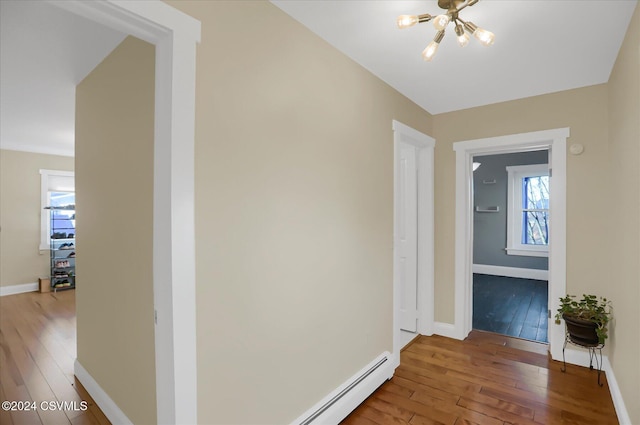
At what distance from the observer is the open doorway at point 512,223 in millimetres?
6184

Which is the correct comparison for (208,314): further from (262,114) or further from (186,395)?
(262,114)

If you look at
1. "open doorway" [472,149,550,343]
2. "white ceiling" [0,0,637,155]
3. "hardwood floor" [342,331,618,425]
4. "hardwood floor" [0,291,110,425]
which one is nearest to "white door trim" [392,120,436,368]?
"hardwood floor" [342,331,618,425]

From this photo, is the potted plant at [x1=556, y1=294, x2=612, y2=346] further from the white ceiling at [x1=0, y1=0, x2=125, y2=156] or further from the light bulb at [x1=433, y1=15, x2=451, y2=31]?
the white ceiling at [x1=0, y1=0, x2=125, y2=156]

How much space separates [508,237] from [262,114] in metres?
6.45

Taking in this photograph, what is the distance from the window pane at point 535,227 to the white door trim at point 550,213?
375cm

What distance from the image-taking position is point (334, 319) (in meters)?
2.19

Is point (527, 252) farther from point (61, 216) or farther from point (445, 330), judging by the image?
point (61, 216)

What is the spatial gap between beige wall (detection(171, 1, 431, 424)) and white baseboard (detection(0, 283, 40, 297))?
6033 mm

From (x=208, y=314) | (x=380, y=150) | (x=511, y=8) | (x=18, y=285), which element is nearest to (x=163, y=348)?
(x=208, y=314)

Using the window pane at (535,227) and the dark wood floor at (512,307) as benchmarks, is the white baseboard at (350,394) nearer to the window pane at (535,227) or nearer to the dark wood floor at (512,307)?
the dark wood floor at (512,307)

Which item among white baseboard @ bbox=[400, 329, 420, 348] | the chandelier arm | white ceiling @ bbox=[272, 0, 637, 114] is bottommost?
white baseboard @ bbox=[400, 329, 420, 348]

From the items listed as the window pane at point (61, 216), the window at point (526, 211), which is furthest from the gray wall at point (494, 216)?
the window pane at point (61, 216)

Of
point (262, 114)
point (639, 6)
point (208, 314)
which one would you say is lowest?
point (208, 314)

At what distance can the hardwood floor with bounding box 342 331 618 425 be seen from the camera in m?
2.15
